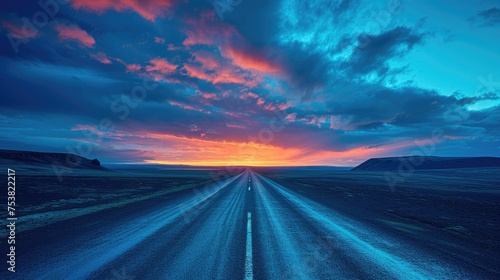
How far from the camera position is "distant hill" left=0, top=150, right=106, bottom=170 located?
86.7 metres

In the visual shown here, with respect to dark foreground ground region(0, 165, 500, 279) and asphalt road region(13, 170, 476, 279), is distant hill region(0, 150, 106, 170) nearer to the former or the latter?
dark foreground ground region(0, 165, 500, 279)

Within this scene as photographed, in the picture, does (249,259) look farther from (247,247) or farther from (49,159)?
(49,159)

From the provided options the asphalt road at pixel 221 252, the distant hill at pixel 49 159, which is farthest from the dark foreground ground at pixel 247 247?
the distant hill at pixel 49 159

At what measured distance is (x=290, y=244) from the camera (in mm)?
6668

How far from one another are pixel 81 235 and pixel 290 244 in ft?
21.0

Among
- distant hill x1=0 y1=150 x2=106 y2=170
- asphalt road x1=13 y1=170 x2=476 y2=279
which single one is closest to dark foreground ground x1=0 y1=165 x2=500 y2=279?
asphalt road x1=13 y1=170 x2=476 y2=279

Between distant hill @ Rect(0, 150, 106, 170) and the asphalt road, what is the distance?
101 meters

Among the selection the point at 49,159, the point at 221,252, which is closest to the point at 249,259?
the point at 221,252

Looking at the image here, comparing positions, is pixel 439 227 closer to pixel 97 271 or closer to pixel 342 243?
pixel 342 243

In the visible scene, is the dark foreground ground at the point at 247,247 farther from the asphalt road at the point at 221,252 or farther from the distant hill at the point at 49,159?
the distant hill at the point at 49,159

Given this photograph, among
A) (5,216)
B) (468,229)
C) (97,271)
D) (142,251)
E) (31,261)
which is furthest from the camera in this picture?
(5,216)

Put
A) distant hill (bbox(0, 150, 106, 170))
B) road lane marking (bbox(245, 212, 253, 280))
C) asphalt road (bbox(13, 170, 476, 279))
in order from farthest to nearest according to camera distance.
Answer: distant hill (bbox(0, 150, 106, 170)) < asphalt road (bbox(13, 170, 476, 279)) < road lane marking (bbox(245, 212, 253, 280))

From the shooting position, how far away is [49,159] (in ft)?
321

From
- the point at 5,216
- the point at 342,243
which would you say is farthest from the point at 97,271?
A: the point at 5,216
